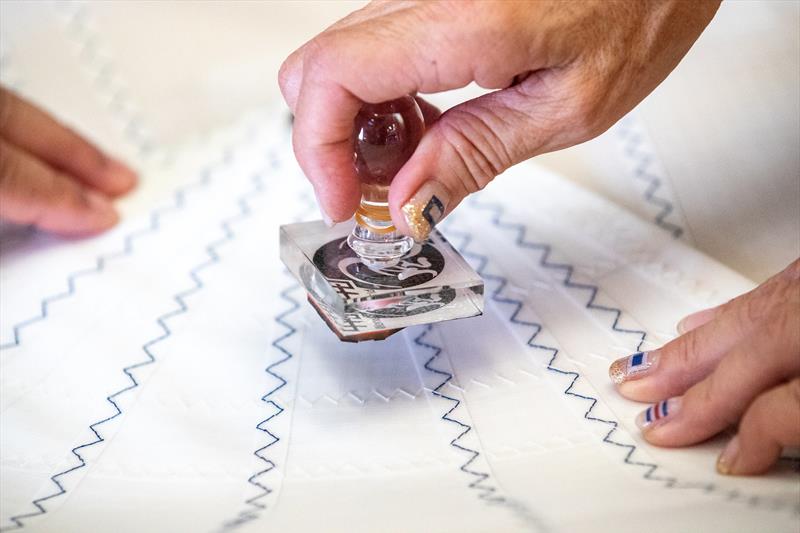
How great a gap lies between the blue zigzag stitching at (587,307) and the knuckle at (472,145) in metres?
0.18

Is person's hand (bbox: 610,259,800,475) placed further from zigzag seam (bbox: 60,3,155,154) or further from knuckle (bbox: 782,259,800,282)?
zigzag seam (bbox: 60,3,155,154)

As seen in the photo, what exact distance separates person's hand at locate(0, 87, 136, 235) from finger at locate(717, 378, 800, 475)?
721mm

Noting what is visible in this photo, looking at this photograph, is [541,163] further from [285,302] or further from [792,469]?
[792,469]

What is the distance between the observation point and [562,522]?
1.87ft

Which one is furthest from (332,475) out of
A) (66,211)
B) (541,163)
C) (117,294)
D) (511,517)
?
(541,163)

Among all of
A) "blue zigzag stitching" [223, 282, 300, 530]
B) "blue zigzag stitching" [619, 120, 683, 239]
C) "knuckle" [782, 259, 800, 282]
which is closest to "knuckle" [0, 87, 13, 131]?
"blue zigzag stitching" [223, 282, 300, 530]

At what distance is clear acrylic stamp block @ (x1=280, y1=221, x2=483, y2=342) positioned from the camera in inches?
25.2

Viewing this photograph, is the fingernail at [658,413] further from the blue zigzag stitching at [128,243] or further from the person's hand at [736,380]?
the blue zigzag stitching at [128,243]

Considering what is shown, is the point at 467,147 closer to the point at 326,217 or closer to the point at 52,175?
the point at 326,217

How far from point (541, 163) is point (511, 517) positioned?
705 millimetres

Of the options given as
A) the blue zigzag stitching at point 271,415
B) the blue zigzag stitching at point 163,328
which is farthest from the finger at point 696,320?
the blue zigzag stitching at point 163,328

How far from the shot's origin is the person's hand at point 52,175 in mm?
974

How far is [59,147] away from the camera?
1084mm

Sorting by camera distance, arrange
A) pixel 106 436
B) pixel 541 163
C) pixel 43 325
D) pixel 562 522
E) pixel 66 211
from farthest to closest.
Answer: pixel 541 163 → pixel 66 211 → pixel 43 325 → pixel 106 436 → pixel 562 522
